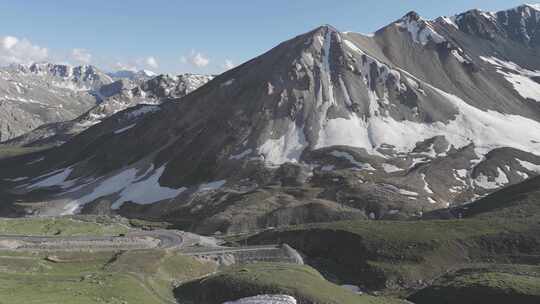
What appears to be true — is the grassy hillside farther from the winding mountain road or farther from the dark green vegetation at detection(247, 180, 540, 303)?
the dark green vegetation at detection(247, 180, 540, 303)

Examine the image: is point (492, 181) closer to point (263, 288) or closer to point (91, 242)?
point (91, 242)

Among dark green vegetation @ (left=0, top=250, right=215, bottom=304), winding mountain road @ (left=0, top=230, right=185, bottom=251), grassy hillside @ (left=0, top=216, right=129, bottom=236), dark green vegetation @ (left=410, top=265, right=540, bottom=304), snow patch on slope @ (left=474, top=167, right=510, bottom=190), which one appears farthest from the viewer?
snow patch on slope @ (left=474, top=167, right=510, bottom=190)

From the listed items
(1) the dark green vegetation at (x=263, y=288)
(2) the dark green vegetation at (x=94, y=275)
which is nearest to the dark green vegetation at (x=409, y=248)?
(1) the dark green vegetation at (x=263, y=288)

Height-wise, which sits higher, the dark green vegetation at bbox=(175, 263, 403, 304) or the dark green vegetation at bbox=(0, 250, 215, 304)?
the dark green vegetation at bbox=(0, 250, 215, 304)

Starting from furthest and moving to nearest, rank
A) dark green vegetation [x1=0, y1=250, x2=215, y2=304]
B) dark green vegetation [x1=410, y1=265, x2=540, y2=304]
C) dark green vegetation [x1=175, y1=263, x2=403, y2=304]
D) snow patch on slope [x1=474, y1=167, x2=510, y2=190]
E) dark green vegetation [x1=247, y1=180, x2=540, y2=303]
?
snow patch on slope [x1=474, y1=167, x2=510, y2=190], dark green vegetation [x1=247, y1=180, x2=540, y2=303], dark green vegetation [x1=410, y1=265, x2=540, y2=304], dark green vegetation [x1=175, y1=263, x2=403, y2=304], dark green vegetation [x1=0, y1=250, x2=215, y2=304]

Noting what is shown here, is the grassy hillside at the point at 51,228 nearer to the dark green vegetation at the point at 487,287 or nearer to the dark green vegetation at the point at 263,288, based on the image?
the dark green vegetation at the point at 263,288

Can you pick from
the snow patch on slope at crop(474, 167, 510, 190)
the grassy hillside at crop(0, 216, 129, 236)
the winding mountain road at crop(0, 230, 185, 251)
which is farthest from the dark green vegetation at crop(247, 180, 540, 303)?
the snow patch on slope at crop(474, 167, 510, 190)

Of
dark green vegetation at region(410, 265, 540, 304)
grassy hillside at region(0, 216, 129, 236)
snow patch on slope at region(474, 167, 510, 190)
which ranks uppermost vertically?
snow patch on slope at region(474, 167, 510, 190)
